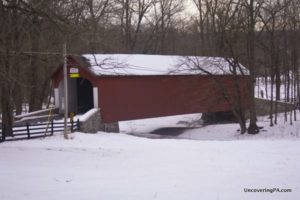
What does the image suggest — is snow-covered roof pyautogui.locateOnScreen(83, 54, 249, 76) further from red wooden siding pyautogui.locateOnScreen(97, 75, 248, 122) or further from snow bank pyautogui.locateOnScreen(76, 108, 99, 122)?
snow bank pyautogui.locateOnScreen(76, 108, 99, 122)

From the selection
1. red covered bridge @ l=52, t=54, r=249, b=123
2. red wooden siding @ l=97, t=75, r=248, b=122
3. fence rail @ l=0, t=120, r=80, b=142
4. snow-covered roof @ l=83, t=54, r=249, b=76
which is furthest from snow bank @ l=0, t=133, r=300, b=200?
snow-covered roof @ l=83, t=54, r=249, b=76

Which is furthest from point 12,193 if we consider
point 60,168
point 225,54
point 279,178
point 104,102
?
point 225,54

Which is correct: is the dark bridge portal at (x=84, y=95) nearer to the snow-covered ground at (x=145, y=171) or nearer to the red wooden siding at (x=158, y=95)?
the red wooden siding at (x=158, y=95)

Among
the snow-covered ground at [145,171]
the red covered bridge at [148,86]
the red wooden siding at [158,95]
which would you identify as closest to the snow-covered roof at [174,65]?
the red covered bridge at [148,86]

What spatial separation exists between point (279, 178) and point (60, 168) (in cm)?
502

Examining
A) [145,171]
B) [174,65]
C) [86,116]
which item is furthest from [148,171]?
[174,65]

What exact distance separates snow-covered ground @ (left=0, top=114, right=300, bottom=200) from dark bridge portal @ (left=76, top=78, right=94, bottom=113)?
1171 centimetres

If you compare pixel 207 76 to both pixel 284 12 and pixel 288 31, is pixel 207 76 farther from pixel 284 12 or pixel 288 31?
pixel 288 31

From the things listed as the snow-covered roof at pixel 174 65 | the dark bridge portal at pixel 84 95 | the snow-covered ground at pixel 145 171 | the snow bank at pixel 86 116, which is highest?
the snow-covered roof at pixel 174 65

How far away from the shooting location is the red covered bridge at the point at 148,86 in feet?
69.8

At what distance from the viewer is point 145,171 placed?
344 inches

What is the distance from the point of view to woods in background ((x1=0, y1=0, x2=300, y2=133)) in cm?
1060

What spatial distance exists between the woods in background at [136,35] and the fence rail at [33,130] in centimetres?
53

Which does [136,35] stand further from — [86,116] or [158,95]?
[86,116]
